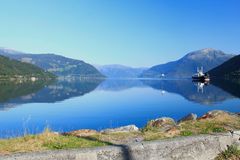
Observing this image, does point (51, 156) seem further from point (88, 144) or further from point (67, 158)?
point (88, 144)

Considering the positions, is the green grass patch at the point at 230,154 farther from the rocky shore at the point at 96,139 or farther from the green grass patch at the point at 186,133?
the green grass patch at the point at 186,133

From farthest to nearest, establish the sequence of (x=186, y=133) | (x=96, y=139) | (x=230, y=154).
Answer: (x=186, y=133) < (x=96, y=139) < (x=230, y=154)

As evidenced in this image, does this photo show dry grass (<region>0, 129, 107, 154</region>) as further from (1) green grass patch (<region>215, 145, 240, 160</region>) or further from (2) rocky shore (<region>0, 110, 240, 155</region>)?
(1) green grass patch (<region>215, 145, 240, 160</region>)

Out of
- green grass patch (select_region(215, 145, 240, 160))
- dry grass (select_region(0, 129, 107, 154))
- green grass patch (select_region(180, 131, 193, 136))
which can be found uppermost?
dry grass (select_region(0, 129, 107, 154))

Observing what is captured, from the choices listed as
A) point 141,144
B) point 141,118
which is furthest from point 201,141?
point 141,118

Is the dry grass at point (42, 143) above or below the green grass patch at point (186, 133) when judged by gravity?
above

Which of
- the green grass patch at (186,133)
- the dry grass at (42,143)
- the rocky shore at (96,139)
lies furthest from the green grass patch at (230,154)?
the dry grass at (42,143)

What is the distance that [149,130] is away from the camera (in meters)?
20.7

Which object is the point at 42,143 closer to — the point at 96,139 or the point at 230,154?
the point at 96,139

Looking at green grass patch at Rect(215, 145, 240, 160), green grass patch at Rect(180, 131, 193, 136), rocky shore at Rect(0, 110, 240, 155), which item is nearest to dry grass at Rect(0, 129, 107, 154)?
rocky shore at Rect(0, 110, 240, 155)

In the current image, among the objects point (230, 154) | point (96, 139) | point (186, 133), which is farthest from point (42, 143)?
point (230, 154)

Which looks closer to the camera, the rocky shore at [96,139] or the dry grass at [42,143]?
the dry grass at [42,143]

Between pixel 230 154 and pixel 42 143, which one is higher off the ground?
pixel 42 143

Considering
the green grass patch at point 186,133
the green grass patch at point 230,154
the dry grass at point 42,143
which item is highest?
the dry grass at point 42,143
